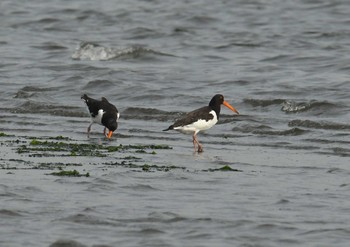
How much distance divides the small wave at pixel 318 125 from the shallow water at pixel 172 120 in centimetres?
2

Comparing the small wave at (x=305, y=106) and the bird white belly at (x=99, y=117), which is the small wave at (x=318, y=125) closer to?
the small wave at (x=305, y=106)

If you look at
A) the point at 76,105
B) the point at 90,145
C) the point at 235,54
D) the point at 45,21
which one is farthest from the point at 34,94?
the point at 45,21

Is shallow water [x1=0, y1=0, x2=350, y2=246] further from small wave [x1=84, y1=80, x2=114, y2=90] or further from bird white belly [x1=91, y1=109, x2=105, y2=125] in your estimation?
bird white belly [x1=91, y1=109, x2=105, y2=125]

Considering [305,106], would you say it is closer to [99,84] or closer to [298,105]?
[298,105]

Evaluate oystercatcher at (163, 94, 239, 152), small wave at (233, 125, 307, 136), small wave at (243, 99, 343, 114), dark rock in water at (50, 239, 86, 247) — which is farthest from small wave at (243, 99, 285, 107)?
dark rock in water at (50, 239, 86, 247)

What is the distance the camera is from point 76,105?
17.5 m

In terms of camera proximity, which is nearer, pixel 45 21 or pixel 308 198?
pixel 308 198

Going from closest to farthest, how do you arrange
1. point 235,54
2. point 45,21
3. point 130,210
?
point 130,210
point 235,54
point 45,21

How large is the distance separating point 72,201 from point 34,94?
380 inches

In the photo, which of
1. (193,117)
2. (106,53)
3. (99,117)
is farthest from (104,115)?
(106,53)

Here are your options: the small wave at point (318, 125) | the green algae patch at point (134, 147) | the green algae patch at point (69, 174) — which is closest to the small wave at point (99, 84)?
the small wave at point (318, 125)

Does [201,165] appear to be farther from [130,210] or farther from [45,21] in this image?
[45,21]

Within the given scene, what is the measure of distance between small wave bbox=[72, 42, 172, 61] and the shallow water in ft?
0.18

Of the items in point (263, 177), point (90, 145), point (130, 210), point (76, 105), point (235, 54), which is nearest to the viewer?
point (130, 210)
